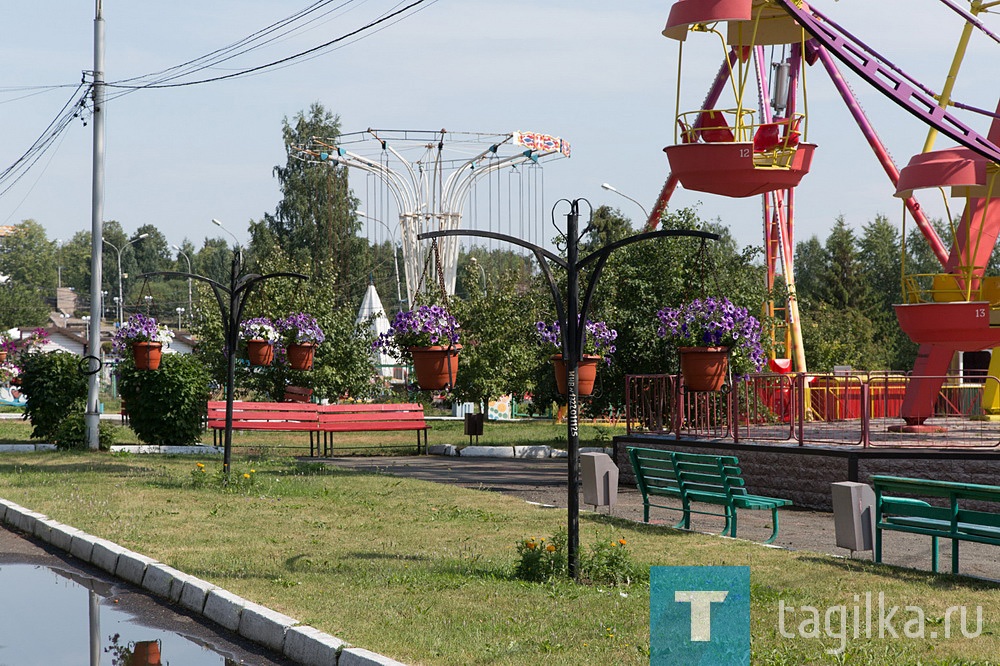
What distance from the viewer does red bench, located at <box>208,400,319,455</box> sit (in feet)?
73.8

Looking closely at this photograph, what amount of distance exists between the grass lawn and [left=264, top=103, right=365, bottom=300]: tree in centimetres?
5231

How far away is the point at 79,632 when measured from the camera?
8117mm

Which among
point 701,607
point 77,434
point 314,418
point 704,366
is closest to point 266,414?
point 314,418

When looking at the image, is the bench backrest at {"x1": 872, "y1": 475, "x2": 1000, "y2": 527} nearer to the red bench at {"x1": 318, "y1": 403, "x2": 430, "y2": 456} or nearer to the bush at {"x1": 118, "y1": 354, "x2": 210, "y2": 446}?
the red bench at {"x1": 318, "y1": 403, "x2": 430, "y2": 456}

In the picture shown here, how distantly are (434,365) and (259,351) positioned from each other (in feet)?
17.1

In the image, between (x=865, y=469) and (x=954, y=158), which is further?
(x=954, y=158)

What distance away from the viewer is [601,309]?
25828mm

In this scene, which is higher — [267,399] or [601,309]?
[601,309]

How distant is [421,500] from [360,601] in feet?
21.2

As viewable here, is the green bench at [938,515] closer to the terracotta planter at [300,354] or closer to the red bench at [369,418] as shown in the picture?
the terracotta planter at [300,354]

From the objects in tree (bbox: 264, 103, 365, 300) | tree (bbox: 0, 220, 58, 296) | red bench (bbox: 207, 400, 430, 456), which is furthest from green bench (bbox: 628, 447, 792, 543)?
tree (bbox: 0, 220, 58, 296)

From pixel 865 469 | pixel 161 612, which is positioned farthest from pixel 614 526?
pixel 161 612

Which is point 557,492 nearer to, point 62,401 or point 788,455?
point 788,455

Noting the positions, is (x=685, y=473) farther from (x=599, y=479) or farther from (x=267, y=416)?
(x=267, y=416)
